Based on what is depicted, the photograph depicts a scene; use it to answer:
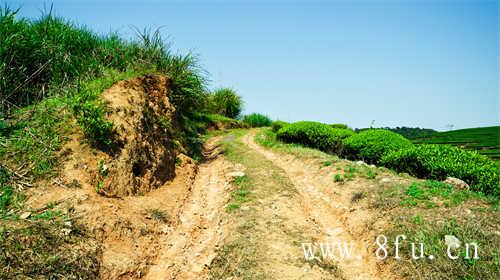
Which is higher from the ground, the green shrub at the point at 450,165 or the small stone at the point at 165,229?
the green shrub at the point at 450,165

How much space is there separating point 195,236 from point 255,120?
75.2ft

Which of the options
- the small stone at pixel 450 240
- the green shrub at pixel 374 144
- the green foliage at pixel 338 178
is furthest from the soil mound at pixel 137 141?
the green shrub at pixel 374 144

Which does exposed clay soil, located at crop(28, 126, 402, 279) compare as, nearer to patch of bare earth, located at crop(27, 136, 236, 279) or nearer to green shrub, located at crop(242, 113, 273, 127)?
patch of bare earth, located at crop(27, 136, 236, 279)

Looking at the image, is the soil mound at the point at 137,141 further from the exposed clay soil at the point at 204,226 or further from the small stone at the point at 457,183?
the small stone at the point at 457,183

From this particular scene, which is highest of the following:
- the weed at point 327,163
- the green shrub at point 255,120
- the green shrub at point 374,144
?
the green shrub at point 255,120

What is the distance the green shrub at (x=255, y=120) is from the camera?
90.6 ft

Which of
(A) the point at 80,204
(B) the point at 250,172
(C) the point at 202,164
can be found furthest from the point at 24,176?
(C) the point at 202,164

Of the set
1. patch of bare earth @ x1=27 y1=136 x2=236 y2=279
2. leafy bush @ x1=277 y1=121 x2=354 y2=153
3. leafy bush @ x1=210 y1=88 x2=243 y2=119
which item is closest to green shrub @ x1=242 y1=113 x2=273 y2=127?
leafy bush @ x1=210 y1=88 x2=243 y2=119

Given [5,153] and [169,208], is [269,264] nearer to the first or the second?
[169,208]

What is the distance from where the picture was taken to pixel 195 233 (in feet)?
18.2

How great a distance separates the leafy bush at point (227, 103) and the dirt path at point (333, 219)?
18307 mm

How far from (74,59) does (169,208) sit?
5138 mm

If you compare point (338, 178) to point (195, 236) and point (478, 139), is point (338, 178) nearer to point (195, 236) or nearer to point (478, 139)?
point (195, 236)

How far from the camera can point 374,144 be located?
34.7 feet
